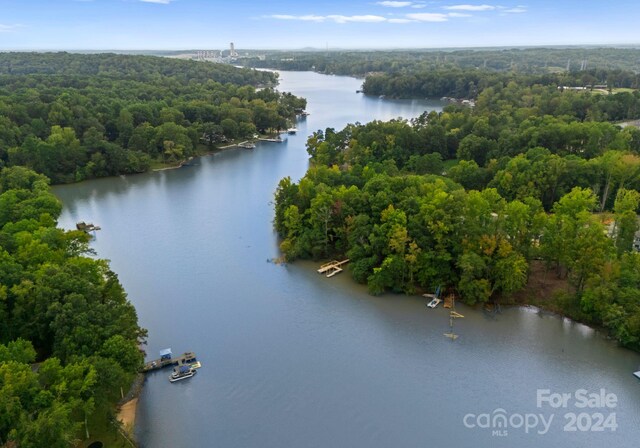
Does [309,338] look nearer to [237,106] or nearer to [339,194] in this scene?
[339,194]

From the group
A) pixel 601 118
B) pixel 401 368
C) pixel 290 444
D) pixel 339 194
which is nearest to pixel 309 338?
pixel 401 368

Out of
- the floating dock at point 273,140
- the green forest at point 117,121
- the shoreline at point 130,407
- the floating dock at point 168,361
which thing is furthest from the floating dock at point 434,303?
the floating dock at point 273,140

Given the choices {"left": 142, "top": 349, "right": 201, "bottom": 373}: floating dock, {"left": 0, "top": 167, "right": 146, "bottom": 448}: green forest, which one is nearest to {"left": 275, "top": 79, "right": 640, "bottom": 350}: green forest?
{"left": 142, "top": 349, "right": 201, "bottom": 373}: floating dock

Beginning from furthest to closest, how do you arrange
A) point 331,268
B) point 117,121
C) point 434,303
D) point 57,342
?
point 117,121
point 331,268
point 434,303
point 57,342

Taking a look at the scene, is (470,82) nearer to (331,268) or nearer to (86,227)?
(331,268)

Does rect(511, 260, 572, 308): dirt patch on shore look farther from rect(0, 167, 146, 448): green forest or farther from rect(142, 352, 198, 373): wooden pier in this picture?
rect(0, 167, 146, 448): green forest

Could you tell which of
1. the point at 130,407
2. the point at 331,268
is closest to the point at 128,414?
the point at 130,407
